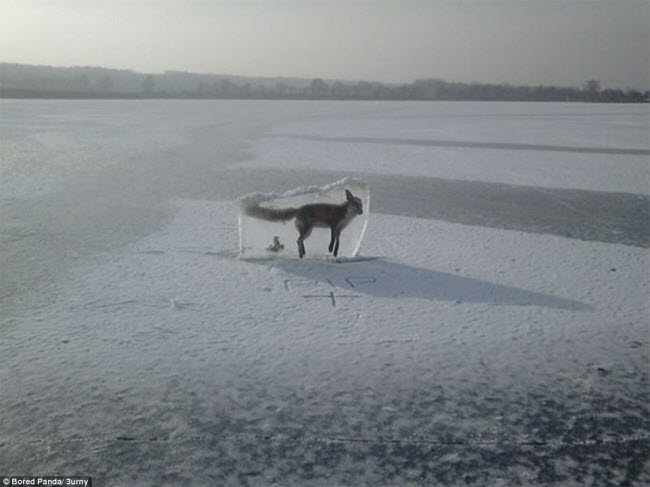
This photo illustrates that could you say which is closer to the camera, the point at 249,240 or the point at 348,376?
the point at 348,376

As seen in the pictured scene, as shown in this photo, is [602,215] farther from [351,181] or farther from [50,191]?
[50,191]

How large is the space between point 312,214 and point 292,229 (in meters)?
0.28

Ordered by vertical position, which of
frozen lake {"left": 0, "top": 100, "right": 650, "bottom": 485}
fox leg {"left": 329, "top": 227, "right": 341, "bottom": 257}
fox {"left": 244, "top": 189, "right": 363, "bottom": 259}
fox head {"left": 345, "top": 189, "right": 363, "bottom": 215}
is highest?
fox head {"left": 345, "top": 189, "right": 363, "bottom": 215}

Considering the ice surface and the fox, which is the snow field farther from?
the fox

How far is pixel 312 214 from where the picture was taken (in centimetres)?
500

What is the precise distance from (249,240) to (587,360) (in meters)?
3.17

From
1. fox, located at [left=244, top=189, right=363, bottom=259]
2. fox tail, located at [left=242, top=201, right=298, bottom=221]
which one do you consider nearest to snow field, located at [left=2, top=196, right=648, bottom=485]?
fox, located at [left=244, top=189, right=363, bottom=259]

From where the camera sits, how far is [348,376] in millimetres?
3143

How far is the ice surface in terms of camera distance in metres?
5.05

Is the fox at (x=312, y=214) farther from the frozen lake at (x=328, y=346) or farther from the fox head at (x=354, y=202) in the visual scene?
the frozen lake at (x=328, y=346)

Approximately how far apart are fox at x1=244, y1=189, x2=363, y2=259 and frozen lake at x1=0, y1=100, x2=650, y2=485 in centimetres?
39

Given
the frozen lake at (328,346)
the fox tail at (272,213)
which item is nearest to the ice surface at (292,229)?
the fox tail at (272,213)

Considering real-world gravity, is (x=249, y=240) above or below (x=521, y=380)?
above

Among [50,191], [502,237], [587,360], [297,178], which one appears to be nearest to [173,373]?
[587,360]
